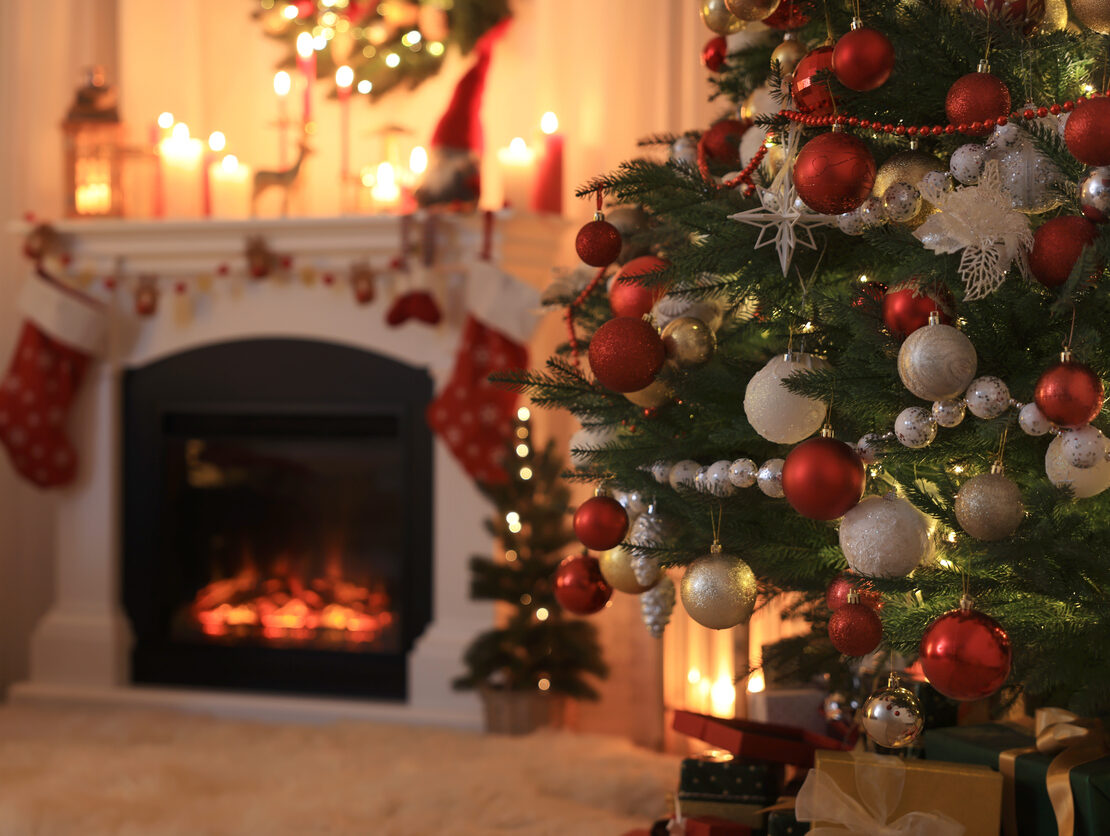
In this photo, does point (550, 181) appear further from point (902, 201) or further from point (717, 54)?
point (902, 201)

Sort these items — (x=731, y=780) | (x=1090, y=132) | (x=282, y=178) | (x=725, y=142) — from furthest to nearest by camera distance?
(x=282, y=178), (x=731, y=780), (x=725, y=142), (x=1090, y=132)

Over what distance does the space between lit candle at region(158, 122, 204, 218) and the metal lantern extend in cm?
13

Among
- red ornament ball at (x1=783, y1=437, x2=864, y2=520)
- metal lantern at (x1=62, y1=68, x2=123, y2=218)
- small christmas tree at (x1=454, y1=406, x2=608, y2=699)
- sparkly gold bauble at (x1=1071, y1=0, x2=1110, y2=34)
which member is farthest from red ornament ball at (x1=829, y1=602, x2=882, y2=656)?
metal lantern at (x1=62, y1=68, x2=123, y2=218)

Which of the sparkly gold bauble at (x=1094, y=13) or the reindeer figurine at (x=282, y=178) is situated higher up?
the reindeer figurine at (x=282, y=178)

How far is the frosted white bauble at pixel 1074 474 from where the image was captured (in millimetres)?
897

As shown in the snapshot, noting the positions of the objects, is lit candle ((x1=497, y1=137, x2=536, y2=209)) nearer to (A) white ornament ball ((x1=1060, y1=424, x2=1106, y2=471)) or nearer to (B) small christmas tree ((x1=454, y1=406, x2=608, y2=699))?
(B) small christmas tree ((x1=454, y1=406, x2=608, y2=699))

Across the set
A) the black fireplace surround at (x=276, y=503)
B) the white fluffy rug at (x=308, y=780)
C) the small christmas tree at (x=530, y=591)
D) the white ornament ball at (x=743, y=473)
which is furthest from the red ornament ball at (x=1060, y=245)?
the black fireplace surround at (x=276, y=503)

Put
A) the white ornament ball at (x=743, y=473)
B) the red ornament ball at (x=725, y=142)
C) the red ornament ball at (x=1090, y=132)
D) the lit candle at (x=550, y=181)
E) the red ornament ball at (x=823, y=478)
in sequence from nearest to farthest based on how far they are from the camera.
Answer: the red ornament ball at (x=1090, y=132)
the red ornament ball at (x=823, y=478)
the white ornament ball at (x=743, y=473)
the red ornament ball at (x=725, y=142)
the lit candle at (x=550, y=181)

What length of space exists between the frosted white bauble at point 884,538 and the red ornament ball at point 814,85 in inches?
14.4

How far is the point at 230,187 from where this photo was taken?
124 inches

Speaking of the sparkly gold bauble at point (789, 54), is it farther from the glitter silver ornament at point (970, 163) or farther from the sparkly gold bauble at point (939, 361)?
the sparkly gold bauble at point (939, 361)

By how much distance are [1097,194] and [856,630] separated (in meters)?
0.42

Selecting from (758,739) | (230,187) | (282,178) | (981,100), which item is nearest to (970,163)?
(981,100)

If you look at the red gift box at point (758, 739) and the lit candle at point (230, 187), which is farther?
the lit candle at point (230, 187)
